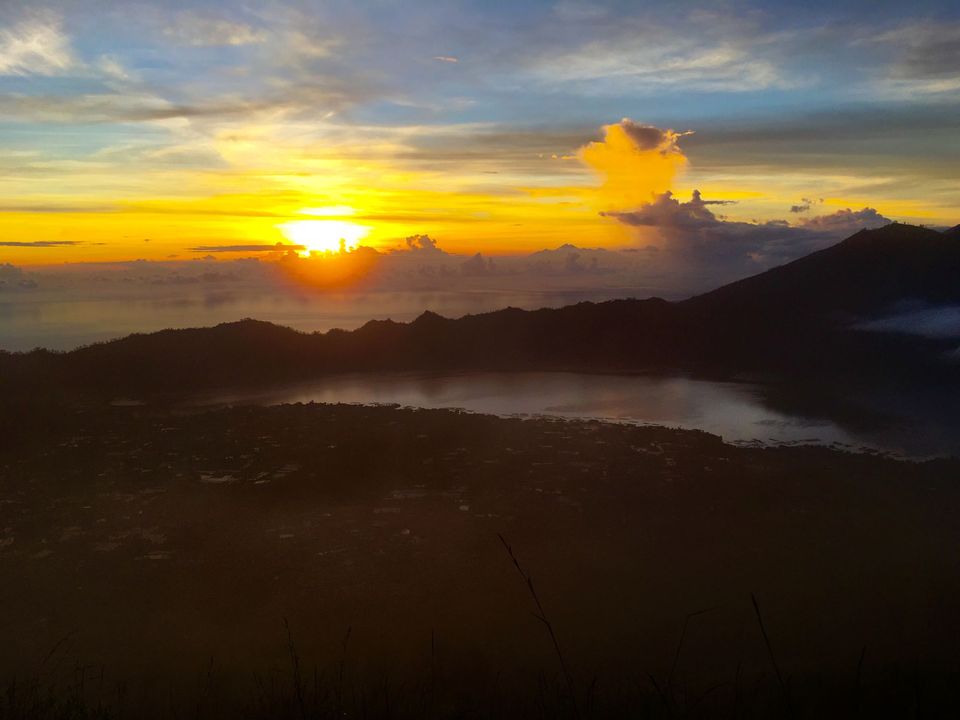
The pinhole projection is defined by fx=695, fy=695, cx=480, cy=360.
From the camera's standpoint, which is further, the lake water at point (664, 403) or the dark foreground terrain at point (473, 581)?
the lake water at point (664, 403)

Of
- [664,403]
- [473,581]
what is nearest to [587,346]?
[664,403]

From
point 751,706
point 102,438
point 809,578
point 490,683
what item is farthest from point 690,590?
point 102,438

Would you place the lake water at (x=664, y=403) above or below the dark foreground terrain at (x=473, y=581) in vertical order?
above

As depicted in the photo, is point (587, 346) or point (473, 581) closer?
point (473, 581)

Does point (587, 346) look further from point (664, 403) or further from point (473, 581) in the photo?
point (473, 581)

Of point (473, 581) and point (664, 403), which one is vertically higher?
point (664, 403)

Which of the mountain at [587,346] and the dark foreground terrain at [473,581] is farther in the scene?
the mountain at [587,346]

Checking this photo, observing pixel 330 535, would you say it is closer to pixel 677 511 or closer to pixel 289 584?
pixel 289 584
